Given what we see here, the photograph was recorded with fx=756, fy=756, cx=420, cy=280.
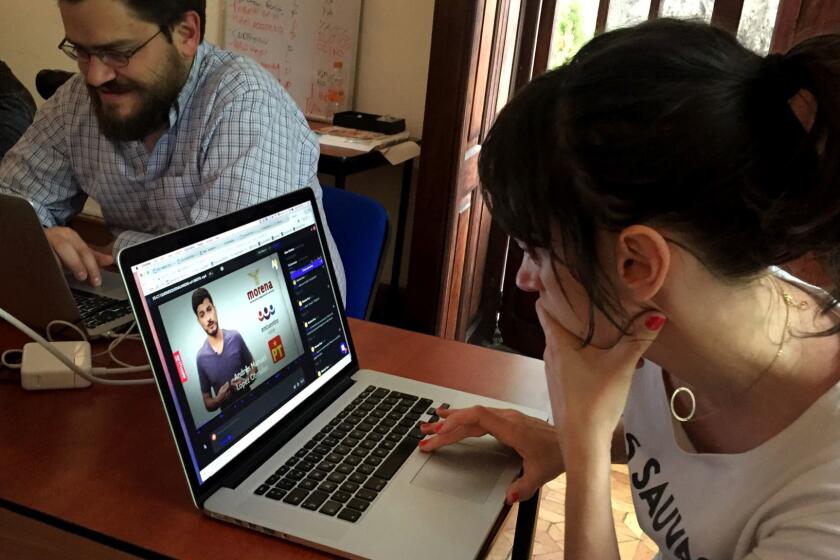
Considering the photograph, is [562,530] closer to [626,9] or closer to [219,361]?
[219,361]

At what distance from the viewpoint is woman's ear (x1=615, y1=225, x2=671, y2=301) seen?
27.4 inches

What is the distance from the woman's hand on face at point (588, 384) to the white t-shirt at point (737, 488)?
0.41ft

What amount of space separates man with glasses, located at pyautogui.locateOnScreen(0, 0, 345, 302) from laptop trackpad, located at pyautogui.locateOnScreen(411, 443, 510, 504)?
27.4 inches

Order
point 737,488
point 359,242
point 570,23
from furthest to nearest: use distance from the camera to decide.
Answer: point 570,23 → point 359,242 → point 737,488

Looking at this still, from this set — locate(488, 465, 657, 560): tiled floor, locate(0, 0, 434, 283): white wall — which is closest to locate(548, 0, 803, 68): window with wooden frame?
→ locate(0, 0, 434, 283): white wall

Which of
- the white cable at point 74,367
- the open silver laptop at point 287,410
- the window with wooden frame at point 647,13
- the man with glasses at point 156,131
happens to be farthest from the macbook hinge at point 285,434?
the window with wooden frame at point 647,13

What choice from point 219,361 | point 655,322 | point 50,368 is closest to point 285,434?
point 219,361

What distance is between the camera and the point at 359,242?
163 cm

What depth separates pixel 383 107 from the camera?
314cm

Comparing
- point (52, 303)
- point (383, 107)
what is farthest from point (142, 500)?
point (383, 107)

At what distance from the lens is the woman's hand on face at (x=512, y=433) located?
0.92m

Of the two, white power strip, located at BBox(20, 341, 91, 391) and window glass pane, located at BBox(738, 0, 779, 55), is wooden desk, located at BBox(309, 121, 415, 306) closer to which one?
window glass pane, located at BBox(738, 0, 779, 55)

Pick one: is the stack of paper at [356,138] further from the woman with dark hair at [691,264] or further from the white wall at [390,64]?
the woman with dark hair at [691,264]

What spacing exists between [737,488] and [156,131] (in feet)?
4.27
